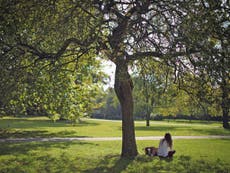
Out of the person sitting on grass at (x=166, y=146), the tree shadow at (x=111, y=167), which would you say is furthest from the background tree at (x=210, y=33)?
the person sitting on grass at (x=166, y=146)

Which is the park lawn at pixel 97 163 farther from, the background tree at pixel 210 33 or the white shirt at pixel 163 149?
the background tree at pixel 210 33

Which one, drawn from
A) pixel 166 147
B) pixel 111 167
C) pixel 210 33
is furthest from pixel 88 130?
pixel 210 33

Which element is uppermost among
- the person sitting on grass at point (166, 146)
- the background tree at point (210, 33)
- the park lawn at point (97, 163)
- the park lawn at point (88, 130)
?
the background tree at point (210, 33)

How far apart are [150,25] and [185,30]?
147 centimetres

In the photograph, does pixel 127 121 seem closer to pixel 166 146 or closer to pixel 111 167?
pixel 166 146

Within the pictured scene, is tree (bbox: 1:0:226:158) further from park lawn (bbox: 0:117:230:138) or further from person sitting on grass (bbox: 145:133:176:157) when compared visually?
park lawn (bbox: 0:117:230:138)

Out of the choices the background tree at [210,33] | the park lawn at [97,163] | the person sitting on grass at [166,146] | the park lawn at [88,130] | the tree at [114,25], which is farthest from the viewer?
the park lawn at [88,130]

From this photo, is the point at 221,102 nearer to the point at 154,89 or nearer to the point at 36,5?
the point at 154,89

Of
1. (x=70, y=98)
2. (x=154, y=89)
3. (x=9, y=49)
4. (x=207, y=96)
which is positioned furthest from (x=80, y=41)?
(x=70, y=98)

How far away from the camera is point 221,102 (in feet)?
34.4

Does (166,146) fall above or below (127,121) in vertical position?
below

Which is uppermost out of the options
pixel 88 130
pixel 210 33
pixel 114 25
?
pixel 114 25

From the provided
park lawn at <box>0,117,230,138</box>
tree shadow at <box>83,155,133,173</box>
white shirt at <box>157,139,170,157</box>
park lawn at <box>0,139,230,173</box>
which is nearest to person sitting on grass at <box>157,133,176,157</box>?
white shirt at <box>157,139,170,157</box>

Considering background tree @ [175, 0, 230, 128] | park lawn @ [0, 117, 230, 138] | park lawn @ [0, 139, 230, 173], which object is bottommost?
park lawn @ [0, 139, 230, 173]
